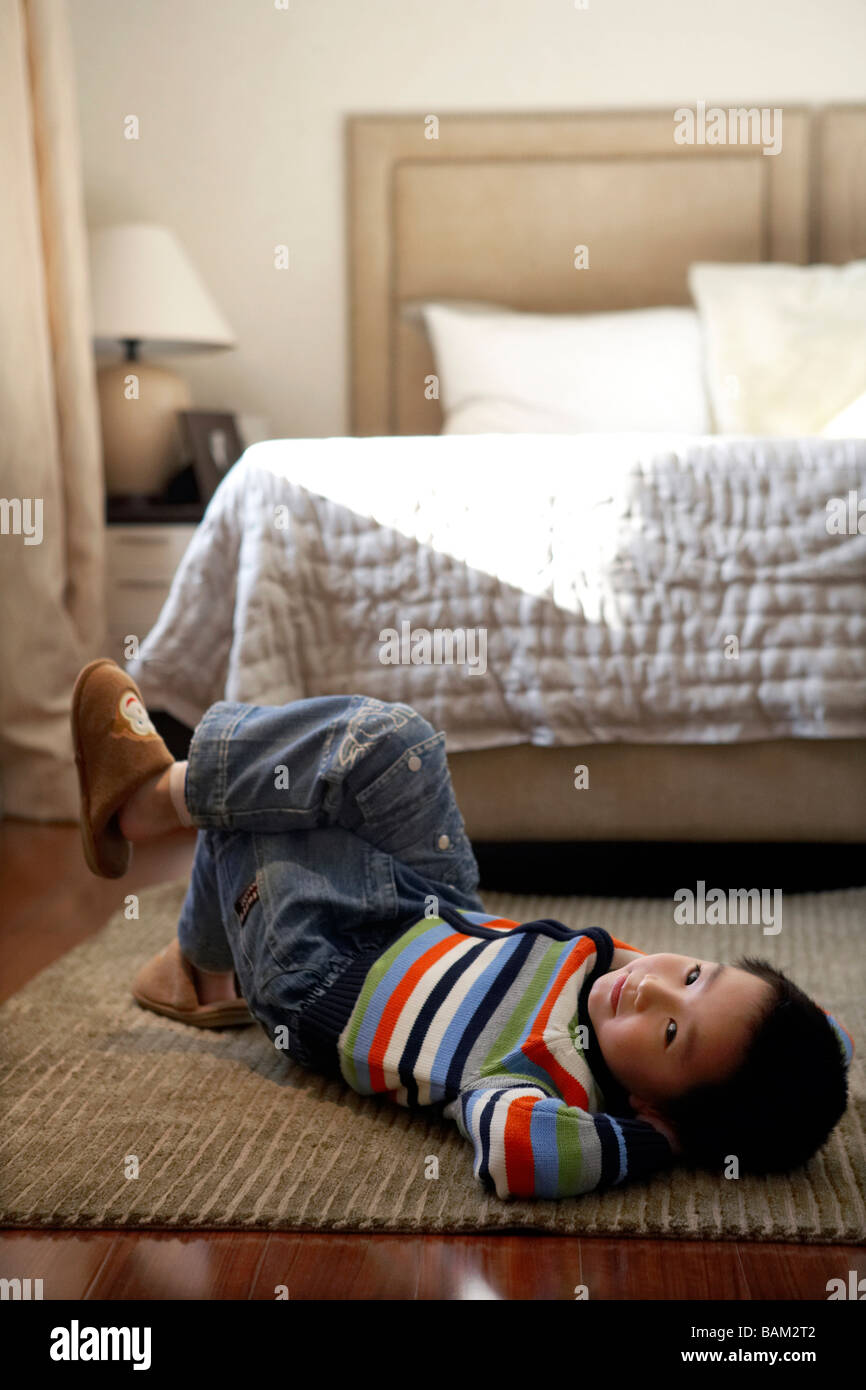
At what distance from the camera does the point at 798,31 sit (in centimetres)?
310

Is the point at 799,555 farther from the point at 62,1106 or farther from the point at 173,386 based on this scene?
the point at 173,386

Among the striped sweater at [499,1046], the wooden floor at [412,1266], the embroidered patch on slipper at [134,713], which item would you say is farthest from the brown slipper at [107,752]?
the wooden floor at [412,1266]

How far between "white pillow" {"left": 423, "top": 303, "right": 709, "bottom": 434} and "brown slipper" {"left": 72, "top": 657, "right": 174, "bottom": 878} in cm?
172

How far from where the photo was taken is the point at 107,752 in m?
1.25

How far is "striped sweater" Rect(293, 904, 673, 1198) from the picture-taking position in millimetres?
947

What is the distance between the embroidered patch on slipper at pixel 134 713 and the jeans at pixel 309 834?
0.27 feet

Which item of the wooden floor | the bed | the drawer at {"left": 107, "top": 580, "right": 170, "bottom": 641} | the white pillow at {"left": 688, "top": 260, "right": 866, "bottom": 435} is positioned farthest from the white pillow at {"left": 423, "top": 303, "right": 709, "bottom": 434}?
the wooden floor

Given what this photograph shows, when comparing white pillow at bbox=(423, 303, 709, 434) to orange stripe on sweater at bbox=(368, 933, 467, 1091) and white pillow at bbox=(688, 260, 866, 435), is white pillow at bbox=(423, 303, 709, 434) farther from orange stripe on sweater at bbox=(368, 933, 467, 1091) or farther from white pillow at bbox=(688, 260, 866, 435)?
orange stripe on sweater at bbox=(368, 933, 467, 1091)

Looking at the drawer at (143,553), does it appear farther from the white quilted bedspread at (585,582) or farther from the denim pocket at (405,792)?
the denim pocket at (405,792)

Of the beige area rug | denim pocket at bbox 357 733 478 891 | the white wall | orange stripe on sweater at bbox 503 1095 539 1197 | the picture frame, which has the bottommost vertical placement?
the beige area rug

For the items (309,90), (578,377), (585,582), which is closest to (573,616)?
(585,582)

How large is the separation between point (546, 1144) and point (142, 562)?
2123mm
